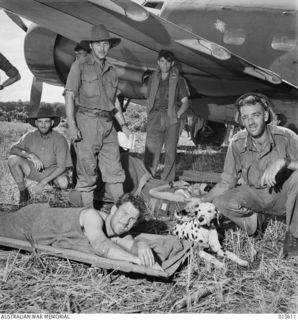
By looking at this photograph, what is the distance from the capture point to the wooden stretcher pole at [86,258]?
313 centimetres

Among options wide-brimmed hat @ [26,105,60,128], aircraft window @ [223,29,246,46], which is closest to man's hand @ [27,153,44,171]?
wide-brimmed hat @ [26,105,60,128]

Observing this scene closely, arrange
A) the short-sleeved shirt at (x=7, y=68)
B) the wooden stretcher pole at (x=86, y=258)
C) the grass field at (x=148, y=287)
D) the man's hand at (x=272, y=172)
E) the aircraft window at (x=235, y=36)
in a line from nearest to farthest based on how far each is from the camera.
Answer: the grass field at (x=148, y=287) < the wooden stretcher pole at (x=86, y=258) < the man's hand at (x=272, y=172) < the short-sleeved shirt at (x=7, y=68) < the aircraft window at (x=235, y=36)

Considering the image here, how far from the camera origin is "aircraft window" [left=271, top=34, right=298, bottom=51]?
20.7ft

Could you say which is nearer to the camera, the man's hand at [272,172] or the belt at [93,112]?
the man's hand at [272,172]

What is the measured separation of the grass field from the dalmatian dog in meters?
0.07

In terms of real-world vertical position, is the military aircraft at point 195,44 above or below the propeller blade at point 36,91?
above

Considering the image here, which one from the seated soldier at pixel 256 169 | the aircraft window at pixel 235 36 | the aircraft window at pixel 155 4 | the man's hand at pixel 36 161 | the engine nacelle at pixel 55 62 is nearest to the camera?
the seated soldier at pixel 256 169

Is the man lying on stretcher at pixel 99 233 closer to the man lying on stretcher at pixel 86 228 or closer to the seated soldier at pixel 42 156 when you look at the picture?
the man lying on stretcher at pixel 86 228

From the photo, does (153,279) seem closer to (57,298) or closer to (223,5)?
(57,298)

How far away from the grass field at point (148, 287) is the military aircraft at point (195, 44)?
2.72m

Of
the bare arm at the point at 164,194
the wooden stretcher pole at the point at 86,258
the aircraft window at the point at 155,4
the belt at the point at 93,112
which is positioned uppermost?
the aircraft window at the point at 155,4

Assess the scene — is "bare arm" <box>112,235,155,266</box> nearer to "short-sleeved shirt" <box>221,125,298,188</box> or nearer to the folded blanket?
the folded blanket

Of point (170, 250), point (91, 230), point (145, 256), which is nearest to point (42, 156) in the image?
point (91, 230)

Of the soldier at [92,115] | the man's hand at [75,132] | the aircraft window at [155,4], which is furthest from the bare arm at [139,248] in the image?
the aircraft window at [155,4]
